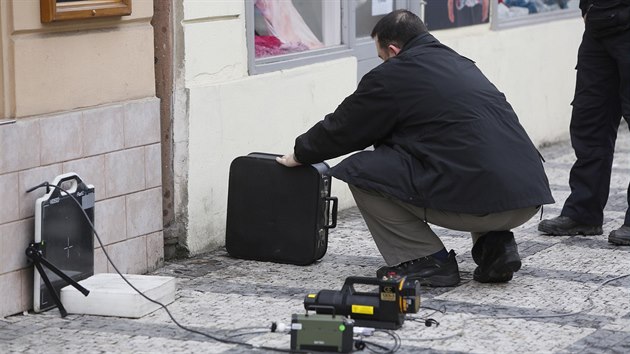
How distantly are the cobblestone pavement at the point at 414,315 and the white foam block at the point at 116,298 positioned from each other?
5cm

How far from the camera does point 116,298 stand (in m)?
5.67

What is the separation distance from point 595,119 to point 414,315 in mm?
2230

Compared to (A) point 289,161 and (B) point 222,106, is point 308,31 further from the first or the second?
(A) point 289,161

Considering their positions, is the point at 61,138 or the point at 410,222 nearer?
the point at 61,138

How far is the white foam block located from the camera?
5.65m

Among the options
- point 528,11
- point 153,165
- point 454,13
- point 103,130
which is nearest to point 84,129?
point 103,130

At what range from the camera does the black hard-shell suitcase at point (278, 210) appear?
6535 mm

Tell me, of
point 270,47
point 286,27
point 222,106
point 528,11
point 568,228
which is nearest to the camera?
point 222,106

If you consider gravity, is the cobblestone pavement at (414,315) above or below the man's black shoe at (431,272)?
below

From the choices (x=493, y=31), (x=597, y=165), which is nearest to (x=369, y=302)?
(x=597, y=165)

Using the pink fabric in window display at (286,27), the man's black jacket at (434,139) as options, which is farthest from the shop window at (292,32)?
the man's black jacket at (434,139)

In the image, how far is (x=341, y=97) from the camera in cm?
820

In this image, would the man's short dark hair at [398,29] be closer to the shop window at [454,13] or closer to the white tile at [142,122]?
the white tile at [142,122]

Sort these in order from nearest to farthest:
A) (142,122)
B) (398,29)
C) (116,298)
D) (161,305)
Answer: (116,298), (161,305), (398,29), (142,122)
